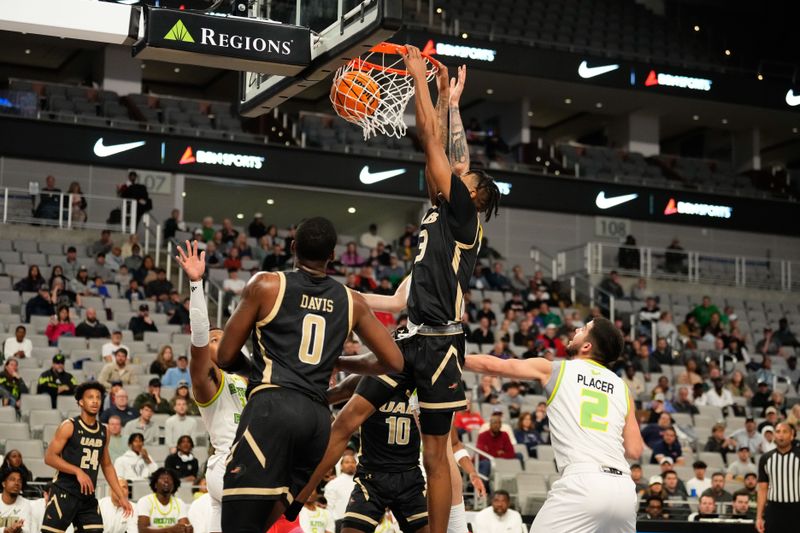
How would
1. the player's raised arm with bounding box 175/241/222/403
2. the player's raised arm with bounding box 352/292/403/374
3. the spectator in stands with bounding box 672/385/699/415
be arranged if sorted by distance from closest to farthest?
the player's raised arm with bounding box 352/292/403/374 < the player's raised arm with bounding box 175/241/222/403 < the spectator in stands with bounding box 672/385/699/415

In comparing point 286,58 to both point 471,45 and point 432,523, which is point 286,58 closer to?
point 432,523

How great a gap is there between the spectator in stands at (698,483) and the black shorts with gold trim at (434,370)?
10943 mm

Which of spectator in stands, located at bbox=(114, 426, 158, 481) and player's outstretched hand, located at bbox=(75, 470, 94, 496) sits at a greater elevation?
player's outstretched hand, located at bbox=(75, 470, 94, 496)

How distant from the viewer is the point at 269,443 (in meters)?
5.62

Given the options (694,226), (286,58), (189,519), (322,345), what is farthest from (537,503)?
(694,226)

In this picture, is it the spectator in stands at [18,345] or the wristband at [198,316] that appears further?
the spectator in stands at [18,345]

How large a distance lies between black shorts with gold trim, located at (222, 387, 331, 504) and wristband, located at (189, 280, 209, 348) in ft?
2.38

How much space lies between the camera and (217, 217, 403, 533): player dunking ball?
5613 millimetres

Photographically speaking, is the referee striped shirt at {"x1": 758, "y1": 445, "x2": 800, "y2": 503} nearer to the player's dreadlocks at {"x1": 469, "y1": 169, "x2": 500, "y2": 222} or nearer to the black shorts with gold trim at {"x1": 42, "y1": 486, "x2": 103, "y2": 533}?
the player's dreadlocks at {"x1": 469, "y1": 169, "x2": 500, "y2": 222}

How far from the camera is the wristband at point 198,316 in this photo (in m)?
6.26

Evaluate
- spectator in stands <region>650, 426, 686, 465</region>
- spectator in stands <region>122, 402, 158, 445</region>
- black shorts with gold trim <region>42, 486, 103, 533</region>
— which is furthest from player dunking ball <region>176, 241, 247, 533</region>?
spectator in stands <region>650, 426, 686, 465</region>

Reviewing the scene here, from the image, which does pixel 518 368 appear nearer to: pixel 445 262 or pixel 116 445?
pixel 445 262

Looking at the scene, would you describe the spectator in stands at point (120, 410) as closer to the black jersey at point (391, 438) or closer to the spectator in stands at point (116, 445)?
the spectator in stands at point (116, 445)

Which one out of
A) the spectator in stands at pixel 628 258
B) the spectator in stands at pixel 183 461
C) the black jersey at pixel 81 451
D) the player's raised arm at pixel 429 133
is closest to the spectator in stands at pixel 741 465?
the spectator in stands at pixel 183 461
